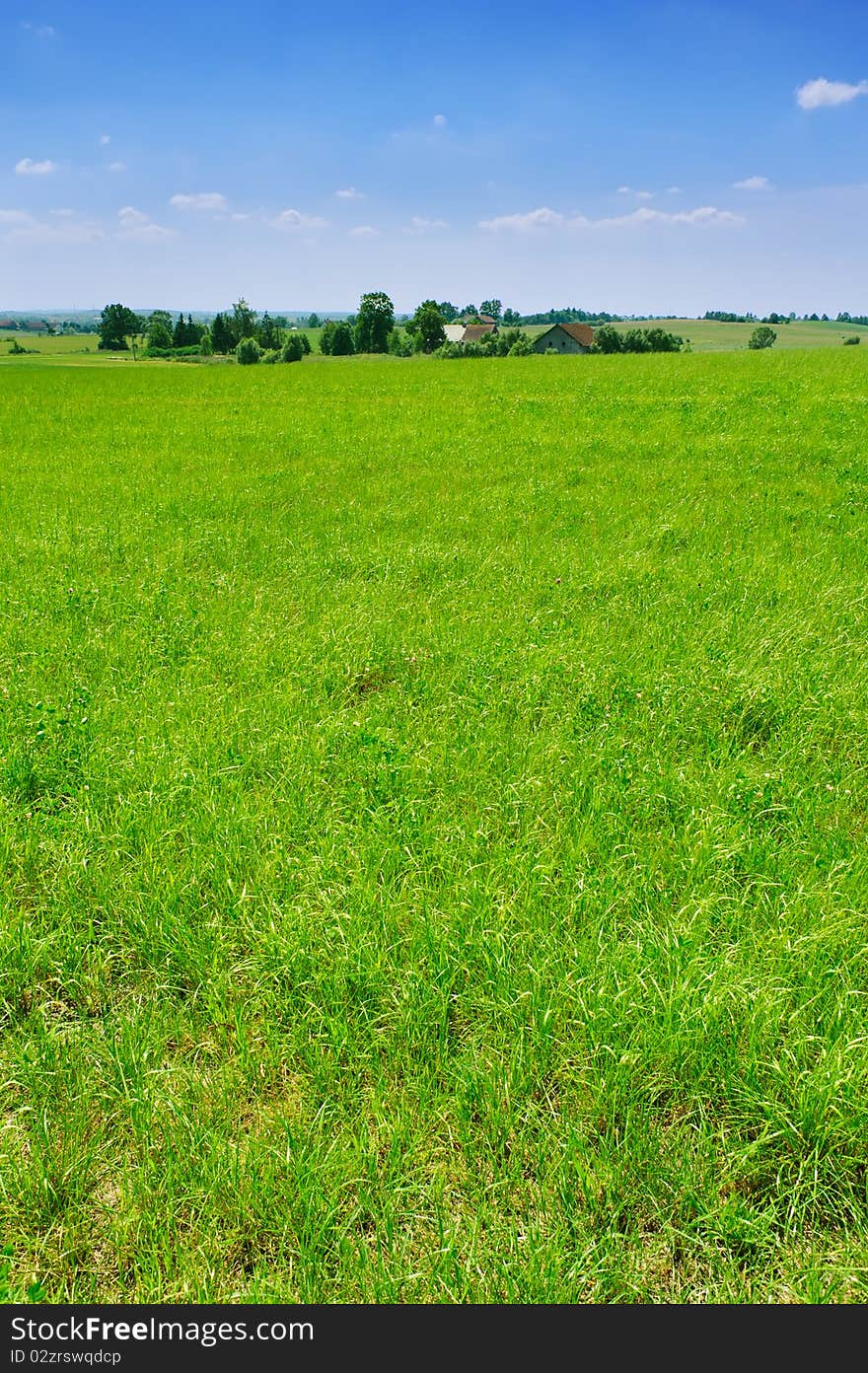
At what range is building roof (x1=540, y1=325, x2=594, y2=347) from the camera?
4695 inches

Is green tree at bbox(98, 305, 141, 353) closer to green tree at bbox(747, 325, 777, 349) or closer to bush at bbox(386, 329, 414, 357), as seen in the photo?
bush at bbox(386, 329, 414, 357)

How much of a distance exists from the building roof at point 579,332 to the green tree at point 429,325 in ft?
63.7

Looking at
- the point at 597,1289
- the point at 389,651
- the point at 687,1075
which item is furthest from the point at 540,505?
the point at 597,1289

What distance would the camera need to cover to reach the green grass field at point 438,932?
7.84ft

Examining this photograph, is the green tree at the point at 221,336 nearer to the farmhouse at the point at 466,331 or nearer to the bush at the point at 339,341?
the bush at the point at 339,341

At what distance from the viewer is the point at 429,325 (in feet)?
343

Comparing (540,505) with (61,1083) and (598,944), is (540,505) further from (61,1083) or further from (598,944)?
(61,1083)

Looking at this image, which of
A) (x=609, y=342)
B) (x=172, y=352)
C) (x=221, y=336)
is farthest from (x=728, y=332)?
(x=172, y=352)

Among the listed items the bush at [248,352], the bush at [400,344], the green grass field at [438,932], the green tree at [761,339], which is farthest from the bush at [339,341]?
the green grass field at [438,932]

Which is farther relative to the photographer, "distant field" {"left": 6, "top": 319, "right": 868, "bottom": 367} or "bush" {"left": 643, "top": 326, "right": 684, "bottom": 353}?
"distant field" {"left": 6, "top": 319, "right": 868, "bottom": 367}

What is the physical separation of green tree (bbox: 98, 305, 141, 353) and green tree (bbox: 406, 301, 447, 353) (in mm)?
59311

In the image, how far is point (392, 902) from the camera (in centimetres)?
364

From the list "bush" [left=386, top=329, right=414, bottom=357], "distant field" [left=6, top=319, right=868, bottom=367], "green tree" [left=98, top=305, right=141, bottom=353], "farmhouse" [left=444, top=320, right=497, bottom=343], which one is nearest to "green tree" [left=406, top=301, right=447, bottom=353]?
"bush" [left=386, top=329, right=414, bottom=357]

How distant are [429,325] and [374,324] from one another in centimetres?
1691
